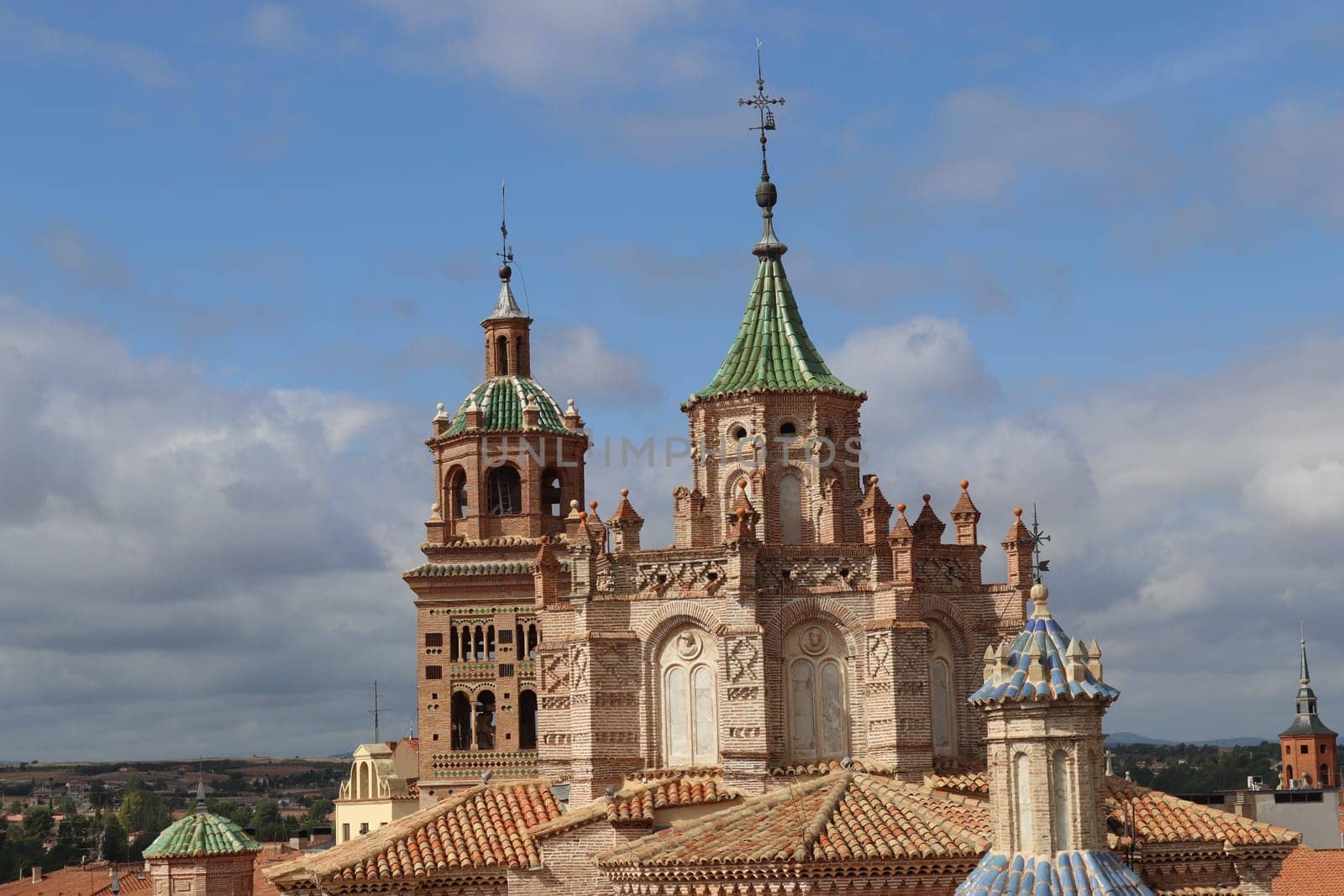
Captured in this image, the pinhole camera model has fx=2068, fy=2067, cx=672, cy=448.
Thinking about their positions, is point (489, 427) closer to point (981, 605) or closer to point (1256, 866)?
point (981, 605)

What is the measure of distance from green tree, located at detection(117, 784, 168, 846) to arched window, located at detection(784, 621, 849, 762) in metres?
133

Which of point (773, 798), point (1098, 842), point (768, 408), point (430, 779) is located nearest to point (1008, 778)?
point (1098, 842)

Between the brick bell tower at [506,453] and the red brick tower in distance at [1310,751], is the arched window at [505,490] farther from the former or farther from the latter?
the red brick tower in distance at [1310,751]

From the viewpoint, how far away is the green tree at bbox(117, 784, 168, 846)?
6767 inches

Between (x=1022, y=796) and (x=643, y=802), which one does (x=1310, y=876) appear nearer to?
(x=643, y=802)

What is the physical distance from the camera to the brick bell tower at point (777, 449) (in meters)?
42.7

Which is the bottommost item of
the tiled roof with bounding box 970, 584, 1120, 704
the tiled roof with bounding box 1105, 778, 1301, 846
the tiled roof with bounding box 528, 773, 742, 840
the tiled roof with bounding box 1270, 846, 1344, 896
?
the tiled roof with bounding box 1270, 846, 1344, 896

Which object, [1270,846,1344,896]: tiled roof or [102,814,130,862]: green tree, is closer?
[1270,846,1344,896]: tiled roof

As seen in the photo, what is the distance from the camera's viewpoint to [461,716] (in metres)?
65.1

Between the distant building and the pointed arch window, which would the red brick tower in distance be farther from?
the pointed arch window

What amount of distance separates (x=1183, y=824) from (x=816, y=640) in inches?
304

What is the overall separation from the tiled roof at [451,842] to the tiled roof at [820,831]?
422 centimetres

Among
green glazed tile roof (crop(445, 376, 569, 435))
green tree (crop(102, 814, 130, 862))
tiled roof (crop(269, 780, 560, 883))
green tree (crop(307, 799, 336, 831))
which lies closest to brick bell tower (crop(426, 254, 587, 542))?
green glazed tile roof (crop(445, 376, 569, 435))

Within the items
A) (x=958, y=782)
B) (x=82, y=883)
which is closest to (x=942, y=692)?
(x=958, y=782)
